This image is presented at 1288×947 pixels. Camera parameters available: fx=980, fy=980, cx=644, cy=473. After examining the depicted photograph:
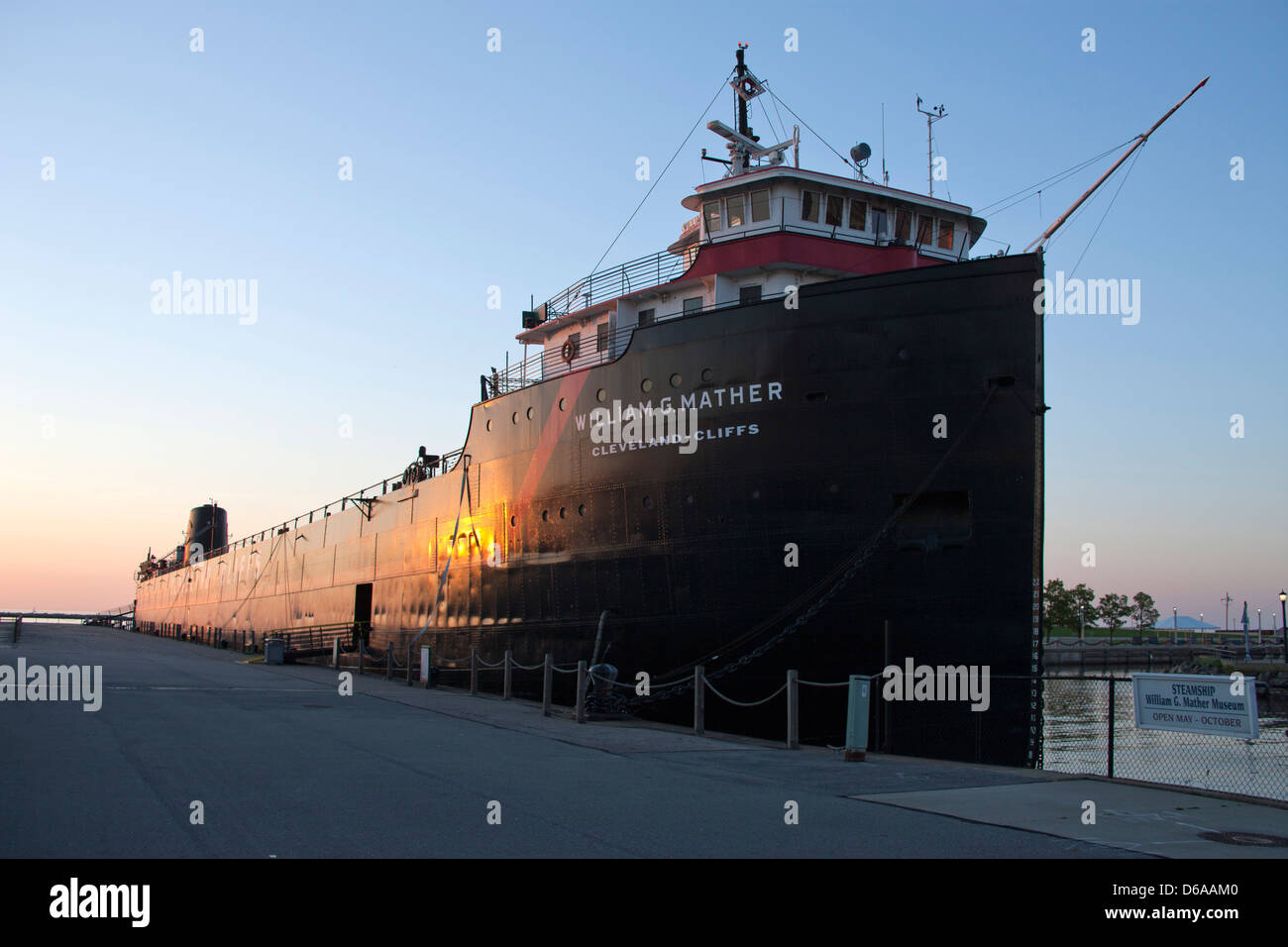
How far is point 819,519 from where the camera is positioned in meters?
13.6

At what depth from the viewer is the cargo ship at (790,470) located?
41.8 ft

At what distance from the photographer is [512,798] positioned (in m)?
7.38

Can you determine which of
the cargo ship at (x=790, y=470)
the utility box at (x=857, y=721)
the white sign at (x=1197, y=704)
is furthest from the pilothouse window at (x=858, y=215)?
the white sign at (x=1197, y=704)

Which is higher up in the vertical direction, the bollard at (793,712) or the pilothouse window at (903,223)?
the pilothouse window at (903,223)

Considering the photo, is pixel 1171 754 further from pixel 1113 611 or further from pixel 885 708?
pixel 1113 611

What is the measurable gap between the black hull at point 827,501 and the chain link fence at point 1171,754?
2411mm

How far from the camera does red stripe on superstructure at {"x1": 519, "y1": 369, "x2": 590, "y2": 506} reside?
17.4 metres

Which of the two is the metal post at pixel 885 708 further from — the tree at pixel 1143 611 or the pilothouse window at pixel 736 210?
the tree at pixel 1143 611

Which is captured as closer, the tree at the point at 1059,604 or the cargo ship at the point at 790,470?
the cargo ship at the point at 790,470

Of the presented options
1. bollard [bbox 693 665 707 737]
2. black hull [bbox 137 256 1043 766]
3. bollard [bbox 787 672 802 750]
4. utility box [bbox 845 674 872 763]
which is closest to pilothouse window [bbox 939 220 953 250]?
black hull [bbox 137 256 1043 766]

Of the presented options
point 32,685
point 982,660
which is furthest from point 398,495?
point 982,660

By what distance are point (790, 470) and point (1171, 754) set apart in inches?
593

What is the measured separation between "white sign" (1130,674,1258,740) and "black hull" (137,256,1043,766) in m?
1.97

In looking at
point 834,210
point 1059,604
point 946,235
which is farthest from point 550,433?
point 1059,604
